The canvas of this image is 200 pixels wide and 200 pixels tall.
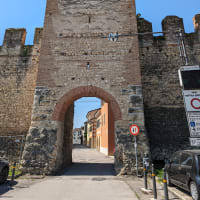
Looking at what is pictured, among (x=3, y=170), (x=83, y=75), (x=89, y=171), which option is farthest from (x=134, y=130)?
(x=3, y=170)

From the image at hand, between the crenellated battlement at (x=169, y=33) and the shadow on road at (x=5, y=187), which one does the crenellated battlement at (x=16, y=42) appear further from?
the shadow on road at (x=5, y=187)

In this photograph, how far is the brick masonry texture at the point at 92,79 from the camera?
24.3 feet

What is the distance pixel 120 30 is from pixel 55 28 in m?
3.98

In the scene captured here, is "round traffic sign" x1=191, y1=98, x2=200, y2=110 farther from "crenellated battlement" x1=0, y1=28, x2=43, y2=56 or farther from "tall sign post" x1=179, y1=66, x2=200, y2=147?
"crenellated battlement" x1=0, y1=28, x2=43, y2=56

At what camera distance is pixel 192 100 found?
3580mm

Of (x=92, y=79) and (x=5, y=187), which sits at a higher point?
(x=92, y=79)

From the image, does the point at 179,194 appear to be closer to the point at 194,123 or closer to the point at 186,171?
the point at 186,171

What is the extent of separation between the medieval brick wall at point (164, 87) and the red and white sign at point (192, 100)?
5946mm

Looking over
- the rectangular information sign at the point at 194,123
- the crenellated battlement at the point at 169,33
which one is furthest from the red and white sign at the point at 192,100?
the crenellated battlement at the point at 169,33

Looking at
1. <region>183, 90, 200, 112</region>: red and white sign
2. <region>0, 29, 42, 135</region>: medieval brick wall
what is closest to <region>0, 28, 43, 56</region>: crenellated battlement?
<region>0, 29, 42, 135</region>: medieval brick wall

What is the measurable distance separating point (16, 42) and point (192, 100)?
477 inches

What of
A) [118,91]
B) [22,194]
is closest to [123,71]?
[118,91]

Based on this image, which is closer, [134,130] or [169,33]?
[134,130]

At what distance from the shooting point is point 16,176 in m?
6.32
